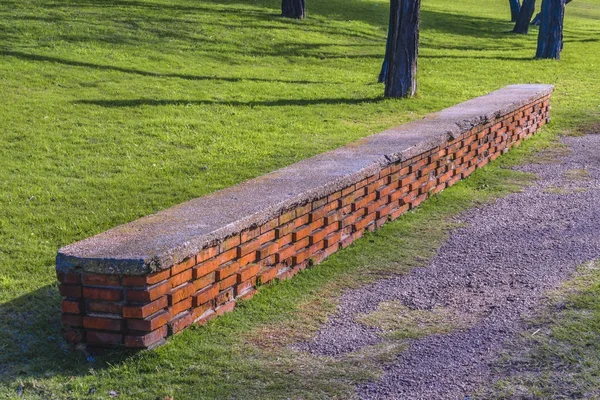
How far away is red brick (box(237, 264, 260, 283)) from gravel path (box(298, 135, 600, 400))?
1.71 ft

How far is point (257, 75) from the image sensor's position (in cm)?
1522

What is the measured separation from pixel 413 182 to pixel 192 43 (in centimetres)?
1076

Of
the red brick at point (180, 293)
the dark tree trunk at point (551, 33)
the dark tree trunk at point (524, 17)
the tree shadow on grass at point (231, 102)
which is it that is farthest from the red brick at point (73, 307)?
the dark tree trunk at point (524, 17)

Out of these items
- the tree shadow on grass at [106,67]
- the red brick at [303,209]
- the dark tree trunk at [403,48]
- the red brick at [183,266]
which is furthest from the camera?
the tree shadow on grass at [106,67]

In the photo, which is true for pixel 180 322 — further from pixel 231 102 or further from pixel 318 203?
pixel 231 102

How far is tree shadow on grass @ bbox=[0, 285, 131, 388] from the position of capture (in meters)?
4.35

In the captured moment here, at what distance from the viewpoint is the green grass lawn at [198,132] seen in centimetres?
446

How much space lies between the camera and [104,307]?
4.45 m

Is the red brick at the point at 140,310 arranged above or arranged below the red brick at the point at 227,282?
above

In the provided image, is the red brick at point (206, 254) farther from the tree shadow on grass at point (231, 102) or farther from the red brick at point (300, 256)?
the tree shadow on grass at point (231, 102)

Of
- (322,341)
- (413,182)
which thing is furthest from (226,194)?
(413,182)

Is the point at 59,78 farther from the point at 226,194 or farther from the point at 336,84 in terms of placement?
the point at 226,194

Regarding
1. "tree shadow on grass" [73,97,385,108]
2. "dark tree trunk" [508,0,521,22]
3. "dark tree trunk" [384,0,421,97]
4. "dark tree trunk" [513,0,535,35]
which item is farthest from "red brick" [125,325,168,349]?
"dark tree trunk" [508,0,521,22]

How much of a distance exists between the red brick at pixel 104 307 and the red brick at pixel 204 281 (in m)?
0.47
